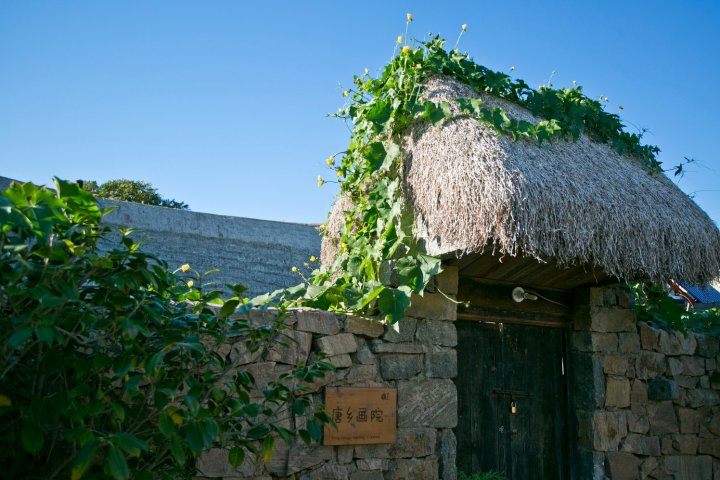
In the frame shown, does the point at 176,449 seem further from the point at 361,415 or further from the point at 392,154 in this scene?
the point at 392,154

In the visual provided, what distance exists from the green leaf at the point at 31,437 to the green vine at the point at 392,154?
204cm

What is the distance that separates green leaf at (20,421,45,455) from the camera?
2.28m

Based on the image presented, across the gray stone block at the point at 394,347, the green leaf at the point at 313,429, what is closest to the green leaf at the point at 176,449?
the green leaf at the point at 313,429

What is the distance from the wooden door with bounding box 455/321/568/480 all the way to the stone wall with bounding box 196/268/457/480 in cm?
53

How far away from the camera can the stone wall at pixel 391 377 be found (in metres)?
3.75

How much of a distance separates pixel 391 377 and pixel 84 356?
194 cm

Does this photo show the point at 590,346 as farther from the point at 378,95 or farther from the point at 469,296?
the point at 378,95

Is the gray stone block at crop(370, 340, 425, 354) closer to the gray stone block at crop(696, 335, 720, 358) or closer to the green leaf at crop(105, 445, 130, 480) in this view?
the green leaf at crop(105, 445, 130, 480)

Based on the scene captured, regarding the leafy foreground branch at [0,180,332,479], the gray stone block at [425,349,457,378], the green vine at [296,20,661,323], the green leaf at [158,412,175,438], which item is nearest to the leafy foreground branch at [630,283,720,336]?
the green vine at [296,20,661,323]

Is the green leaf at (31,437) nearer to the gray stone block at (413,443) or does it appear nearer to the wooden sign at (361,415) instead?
the wooden sign at (361,415)

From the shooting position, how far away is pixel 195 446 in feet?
8.08

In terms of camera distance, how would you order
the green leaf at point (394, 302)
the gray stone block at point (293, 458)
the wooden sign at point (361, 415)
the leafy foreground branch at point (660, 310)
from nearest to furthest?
1. the gray stone block at point (293, 458)
2. the wooden sign at point (361, 415)
3. the green leaf at point (394, 302)
4. the leafy foreground branch at point (660, 310)

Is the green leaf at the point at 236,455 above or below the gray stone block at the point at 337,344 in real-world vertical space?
below

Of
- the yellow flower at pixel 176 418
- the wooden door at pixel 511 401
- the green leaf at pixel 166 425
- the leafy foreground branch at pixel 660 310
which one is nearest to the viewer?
the green leaf at pixel 166 425
